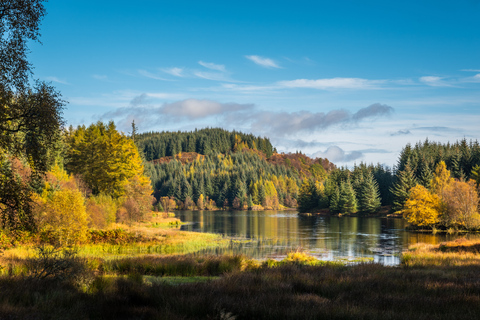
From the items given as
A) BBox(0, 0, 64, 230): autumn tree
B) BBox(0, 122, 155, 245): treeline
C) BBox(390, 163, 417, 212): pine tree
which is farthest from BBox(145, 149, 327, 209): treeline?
BBox(0, 0, 64, 230): autumn tree

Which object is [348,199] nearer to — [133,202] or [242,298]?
[133,202]

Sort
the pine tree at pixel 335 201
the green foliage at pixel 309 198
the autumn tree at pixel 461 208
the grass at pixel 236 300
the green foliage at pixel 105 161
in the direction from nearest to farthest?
1. the grass at pixel 236 300
2. the autumn tree at pixel 461 208
3. the green foliage at pixel 105 161
4. the pine tree at pixel 335 201
5. the green foliage at pixel 309 198

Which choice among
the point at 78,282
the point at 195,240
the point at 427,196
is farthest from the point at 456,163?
the point at 78,282

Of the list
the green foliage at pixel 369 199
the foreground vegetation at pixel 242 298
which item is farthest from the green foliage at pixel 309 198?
the foreground vegetation at pixel 242 298

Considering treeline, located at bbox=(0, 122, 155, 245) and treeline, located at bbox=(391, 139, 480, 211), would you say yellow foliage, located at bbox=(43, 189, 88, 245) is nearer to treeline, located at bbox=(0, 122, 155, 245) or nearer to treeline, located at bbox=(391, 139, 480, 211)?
treeline, located at bbox=(0, 122, 155, 245)

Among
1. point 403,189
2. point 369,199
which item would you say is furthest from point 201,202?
point 403,189

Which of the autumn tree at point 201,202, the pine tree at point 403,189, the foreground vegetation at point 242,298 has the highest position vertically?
the pine tree at point 403,189

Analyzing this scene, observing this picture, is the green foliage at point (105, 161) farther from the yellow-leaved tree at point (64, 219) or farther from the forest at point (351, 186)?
the forest at point (351, 186)

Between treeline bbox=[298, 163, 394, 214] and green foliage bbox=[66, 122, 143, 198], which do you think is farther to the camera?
treeline bbox=[298, 163, 394, 214]

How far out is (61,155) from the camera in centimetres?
6394

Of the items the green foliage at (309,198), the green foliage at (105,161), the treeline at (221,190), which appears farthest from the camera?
the treeline at (221,190)

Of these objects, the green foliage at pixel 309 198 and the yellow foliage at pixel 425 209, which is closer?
the yellow foliage at pixel 425 209

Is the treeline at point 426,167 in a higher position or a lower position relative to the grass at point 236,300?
higher

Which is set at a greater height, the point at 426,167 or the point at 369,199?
the point at 426,167
